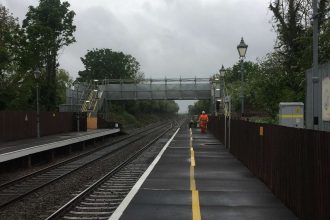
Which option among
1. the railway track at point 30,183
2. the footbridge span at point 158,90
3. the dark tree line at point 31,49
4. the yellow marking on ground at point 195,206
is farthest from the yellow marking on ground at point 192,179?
the footbridge span at point 158,90

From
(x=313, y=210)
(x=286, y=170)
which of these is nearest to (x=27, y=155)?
(x=286, y=170)

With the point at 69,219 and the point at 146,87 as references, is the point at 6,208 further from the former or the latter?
the point at 146,87

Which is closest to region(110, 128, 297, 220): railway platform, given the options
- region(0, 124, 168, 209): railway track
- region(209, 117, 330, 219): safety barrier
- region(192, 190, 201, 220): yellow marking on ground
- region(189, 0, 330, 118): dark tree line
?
region(192, 190, 201, 220): yellow marking on ground

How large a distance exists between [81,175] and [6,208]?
674 centimetres

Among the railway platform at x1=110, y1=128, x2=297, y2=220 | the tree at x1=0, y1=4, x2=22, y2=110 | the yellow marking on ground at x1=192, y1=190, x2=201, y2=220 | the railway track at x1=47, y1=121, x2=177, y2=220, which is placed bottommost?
the railway track at x1=47, y1=121, x2=177, y2=220

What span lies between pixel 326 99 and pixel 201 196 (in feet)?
14.2

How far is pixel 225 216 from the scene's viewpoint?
919cm

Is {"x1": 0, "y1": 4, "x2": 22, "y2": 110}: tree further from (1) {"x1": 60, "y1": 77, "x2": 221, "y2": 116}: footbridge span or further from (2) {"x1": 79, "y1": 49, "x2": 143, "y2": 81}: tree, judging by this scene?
(2) {"x1": 79, "y1": 49, "x2": 143, "y2": 81}: tree

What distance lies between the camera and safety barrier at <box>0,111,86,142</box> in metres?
30.8

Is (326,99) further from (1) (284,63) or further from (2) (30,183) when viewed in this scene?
(1) (284,63)

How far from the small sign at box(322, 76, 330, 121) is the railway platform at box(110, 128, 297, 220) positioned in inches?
91.7

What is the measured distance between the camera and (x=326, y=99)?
1345 cm

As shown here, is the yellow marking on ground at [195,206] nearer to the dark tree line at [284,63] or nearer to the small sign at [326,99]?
the small sign at [326,99]

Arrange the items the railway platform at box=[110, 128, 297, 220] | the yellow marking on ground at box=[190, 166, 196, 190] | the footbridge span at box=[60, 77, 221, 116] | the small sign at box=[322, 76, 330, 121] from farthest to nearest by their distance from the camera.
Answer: the footbridge span at box=[60, 77, 221, 116] < the small sign at box=[322, 76, 330, 121] < the yellow marking on ground at box=[190, 166, 196, 190] < the railway platform at box=[110, 128, 297, 220]
